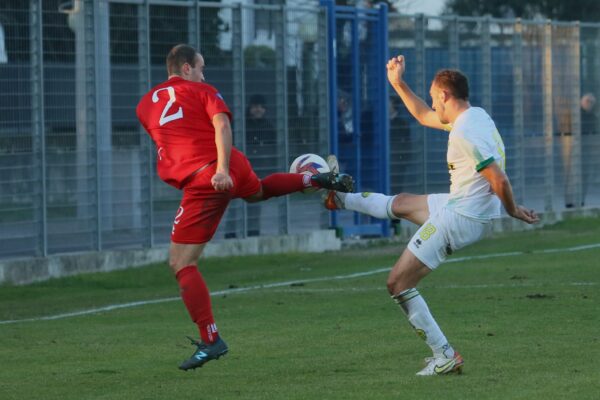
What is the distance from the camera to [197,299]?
29.9 feet

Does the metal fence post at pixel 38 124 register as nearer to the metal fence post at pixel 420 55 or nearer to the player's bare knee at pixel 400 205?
the metal fence post at pixel 420 55

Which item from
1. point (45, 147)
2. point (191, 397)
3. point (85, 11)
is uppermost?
point (85, 11)

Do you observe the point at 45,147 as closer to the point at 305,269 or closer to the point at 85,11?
the point at 85,11

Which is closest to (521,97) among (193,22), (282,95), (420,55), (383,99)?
(420,55)

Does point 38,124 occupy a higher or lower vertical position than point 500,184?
higher

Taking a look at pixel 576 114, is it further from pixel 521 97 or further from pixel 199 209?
pixel 199 209

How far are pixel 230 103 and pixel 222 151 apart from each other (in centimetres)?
994

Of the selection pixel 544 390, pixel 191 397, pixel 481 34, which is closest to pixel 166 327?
pixel 191 397

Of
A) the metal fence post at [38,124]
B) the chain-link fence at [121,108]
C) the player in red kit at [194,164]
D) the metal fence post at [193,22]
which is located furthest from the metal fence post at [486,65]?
the player in red kit at [194,164]

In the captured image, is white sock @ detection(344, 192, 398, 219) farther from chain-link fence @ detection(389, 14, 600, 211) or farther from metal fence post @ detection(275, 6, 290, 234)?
chain-link fence @ detection(389, 14, 600, 211)

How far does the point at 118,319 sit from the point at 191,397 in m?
4.59

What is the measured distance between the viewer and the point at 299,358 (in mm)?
9781

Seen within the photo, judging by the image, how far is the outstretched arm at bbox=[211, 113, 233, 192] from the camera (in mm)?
8852

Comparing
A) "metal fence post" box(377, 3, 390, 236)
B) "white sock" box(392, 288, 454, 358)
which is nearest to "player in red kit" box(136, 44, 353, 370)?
"white sock" box(392, 288, 454, 358)
